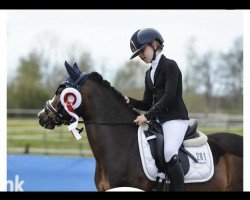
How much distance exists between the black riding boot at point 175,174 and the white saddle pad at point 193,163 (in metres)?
0.14

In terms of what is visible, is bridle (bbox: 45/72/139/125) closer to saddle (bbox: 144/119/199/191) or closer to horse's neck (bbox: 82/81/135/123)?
horse's neck (bbox: 82/81/135/123)

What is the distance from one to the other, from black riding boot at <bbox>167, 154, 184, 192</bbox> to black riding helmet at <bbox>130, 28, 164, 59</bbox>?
107cm

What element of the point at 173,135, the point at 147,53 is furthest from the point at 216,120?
the point at 173,135

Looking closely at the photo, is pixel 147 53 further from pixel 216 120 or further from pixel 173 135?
pixel 216 120

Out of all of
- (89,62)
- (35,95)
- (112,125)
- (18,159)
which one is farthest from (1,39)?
(35,95)

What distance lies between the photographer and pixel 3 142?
461 centimetres

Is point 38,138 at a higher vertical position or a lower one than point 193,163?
lower

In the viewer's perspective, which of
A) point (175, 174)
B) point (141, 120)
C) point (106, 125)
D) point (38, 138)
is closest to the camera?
point (175, 174)

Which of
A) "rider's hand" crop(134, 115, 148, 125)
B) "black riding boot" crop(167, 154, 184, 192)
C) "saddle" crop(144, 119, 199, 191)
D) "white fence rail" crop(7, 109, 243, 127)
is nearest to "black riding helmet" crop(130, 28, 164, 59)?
"rider's hand" crop(134, 115, 148, 125)

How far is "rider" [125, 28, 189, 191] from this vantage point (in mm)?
4242

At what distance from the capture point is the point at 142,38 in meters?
4.43

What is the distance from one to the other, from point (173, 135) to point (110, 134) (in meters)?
0.59
